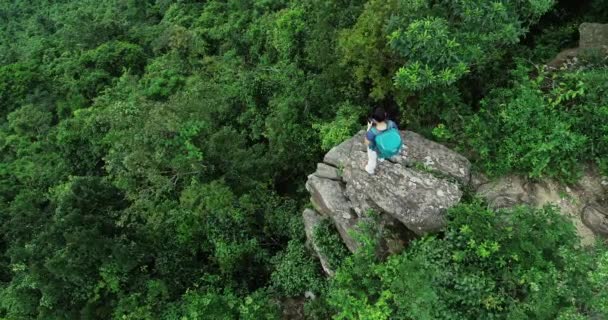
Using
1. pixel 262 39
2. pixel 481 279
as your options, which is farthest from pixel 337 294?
pixel 262 39

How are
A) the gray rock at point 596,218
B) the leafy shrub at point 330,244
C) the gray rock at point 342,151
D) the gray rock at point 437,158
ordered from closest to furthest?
1. the gray rock at point 596,218
2. the gray rock at point 437,158
3. the leafy shrub at point 330,244
4. the gray rock at point 342,151

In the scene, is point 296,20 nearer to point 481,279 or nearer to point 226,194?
point 226,194

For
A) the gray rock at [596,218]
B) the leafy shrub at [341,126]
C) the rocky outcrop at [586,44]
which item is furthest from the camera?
the leafy shrub at [341,126]

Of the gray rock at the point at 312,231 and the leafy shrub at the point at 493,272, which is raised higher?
the leafy shrub at the point at 493,272

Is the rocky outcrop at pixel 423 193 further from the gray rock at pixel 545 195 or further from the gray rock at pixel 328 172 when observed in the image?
the gray rock at pixel 328 172

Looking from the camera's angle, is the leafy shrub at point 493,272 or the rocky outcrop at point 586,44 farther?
the rocky outcrop at point 586,44

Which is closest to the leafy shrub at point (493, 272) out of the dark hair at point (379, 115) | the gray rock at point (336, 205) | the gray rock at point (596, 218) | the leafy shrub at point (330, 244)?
the gray rock at point (596, 218)
